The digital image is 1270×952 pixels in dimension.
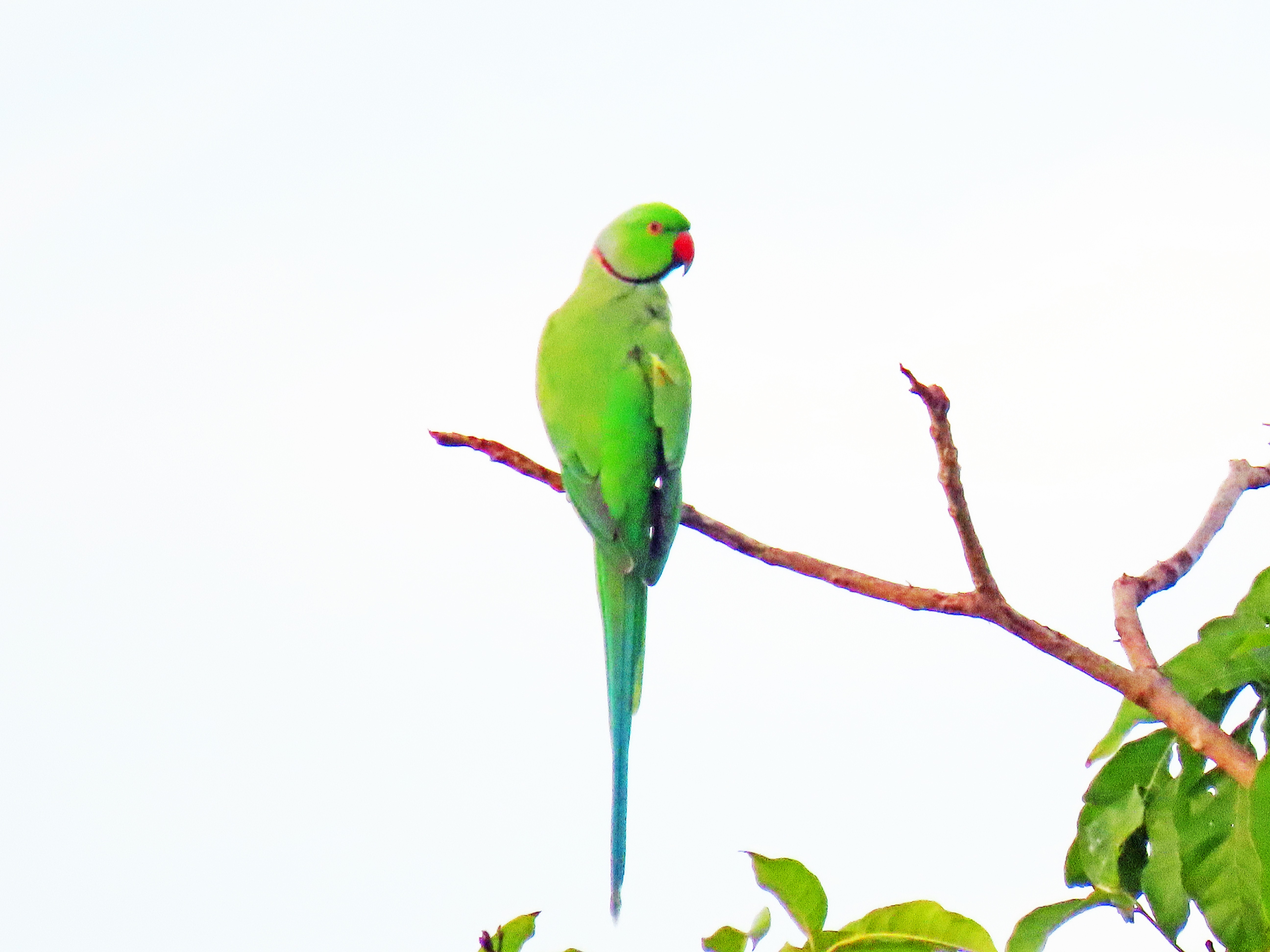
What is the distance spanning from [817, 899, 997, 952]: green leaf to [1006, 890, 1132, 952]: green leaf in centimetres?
17

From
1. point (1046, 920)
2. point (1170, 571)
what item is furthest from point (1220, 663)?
point (1170, 571)

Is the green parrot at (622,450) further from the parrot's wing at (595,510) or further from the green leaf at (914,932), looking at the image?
the green leaf at (914,932)

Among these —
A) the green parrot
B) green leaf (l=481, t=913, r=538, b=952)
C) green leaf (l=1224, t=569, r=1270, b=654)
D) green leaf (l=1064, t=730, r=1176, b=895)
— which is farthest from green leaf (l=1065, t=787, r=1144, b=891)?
the green parrot

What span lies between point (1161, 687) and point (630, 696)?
1413 mm

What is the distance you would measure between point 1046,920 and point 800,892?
0.47 m

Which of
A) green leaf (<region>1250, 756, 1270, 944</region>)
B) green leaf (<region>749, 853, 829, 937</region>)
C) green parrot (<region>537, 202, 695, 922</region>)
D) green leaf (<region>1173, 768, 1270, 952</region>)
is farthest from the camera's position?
green parrot (<region>537, 202, 695, 922</region>)

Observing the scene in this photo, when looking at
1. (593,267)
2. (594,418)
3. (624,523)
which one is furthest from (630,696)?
(593,267)

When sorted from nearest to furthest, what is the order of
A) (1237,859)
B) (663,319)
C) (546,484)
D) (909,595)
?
(1237,859), (909,595), (546,484), (663,319)

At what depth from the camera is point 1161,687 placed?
7.77 ft

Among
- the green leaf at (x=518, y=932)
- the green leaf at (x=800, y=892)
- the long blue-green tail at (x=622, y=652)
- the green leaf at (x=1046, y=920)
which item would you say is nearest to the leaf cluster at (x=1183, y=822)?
the green leaf at (x=1046, y=920)

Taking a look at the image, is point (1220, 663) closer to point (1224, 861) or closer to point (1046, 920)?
point (1224, 861)

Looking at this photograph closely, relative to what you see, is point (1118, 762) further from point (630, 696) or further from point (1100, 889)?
point (630, 696)

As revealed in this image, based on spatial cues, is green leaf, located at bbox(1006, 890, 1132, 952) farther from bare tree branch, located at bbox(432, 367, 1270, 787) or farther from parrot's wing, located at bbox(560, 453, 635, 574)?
parrot's wing, located at bbox(560, 453, 635, 574)

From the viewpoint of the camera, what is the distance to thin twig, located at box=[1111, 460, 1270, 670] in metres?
2.68
